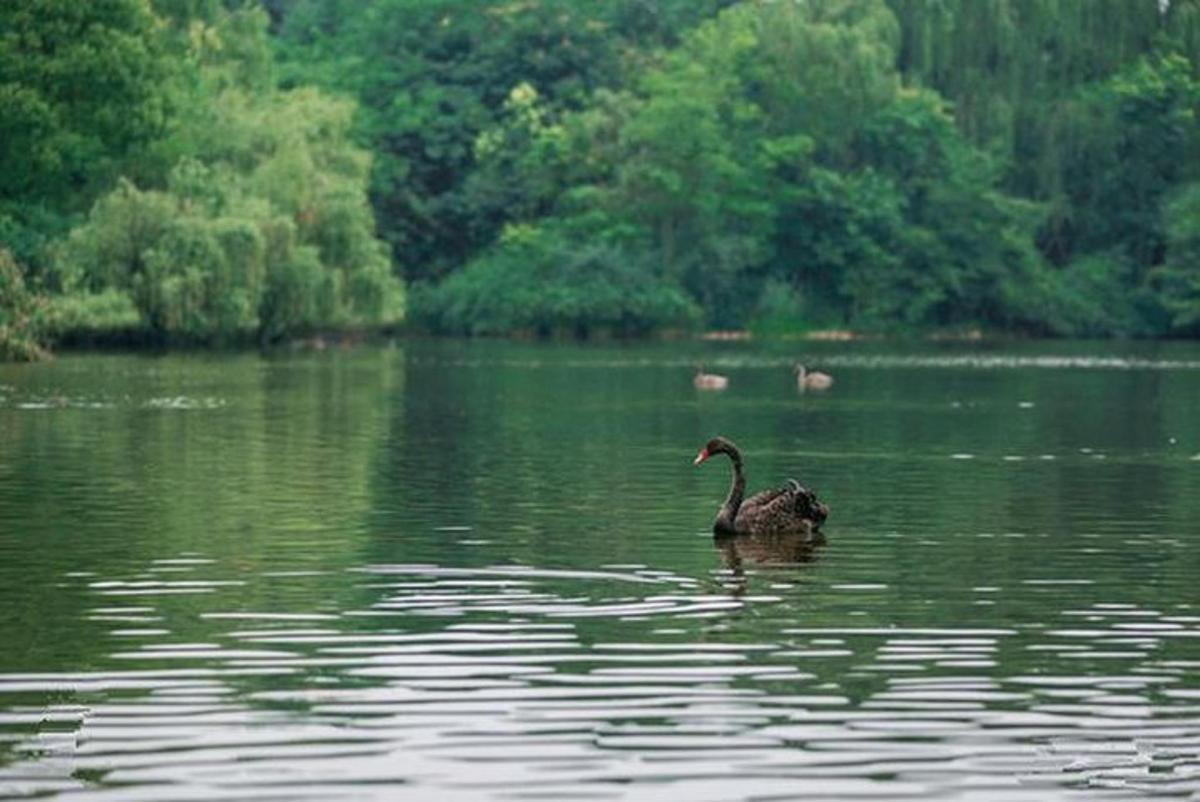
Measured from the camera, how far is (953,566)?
25.8 metres

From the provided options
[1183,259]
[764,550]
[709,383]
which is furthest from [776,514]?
[1183,259]

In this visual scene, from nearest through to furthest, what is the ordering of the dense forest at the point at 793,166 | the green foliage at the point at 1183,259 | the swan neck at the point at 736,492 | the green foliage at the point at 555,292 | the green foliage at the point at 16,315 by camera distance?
the swan neck at the point at 736,492, the green foliage at the point at 16,315, the green foliage at the point at 1183,259, the green foliage at the point at 555,292, the dense forest at the point at 793,166

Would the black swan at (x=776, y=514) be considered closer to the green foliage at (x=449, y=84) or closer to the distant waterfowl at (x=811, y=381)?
the distant waterfowl at (x=811, y=381)

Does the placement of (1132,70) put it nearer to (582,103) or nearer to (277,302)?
(582,103)

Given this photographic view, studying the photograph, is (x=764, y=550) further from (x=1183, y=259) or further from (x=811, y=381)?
(x=1183, y=259)

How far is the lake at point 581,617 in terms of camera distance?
15.4 meters

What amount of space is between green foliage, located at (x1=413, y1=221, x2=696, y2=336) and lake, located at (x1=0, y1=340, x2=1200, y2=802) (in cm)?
7158

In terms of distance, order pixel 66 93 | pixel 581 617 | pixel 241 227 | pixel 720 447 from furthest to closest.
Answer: pixel 66 93 < pixel 241 227 < pixel 720 447 < pixel 581 617

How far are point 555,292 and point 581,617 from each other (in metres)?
99.3

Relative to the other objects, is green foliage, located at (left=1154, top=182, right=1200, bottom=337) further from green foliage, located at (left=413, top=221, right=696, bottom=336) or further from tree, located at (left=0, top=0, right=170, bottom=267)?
tree, located at (left=0, top=0, right=170, bottom=267)

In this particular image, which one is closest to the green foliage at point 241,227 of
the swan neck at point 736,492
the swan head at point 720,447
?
the swan head at point 720,447

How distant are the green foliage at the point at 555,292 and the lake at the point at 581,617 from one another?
2818 inches

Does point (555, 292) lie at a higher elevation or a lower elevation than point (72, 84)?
lower

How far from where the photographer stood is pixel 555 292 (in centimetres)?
12069
